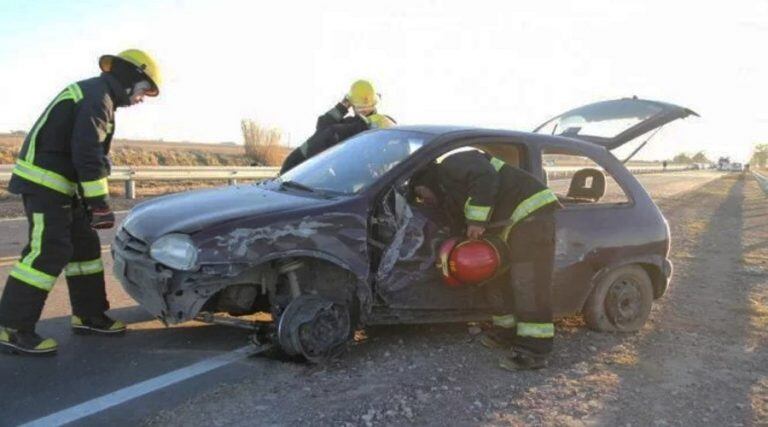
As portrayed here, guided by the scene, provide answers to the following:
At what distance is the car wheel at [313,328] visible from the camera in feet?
13.6

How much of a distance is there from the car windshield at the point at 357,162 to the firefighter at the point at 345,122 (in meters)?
1.03

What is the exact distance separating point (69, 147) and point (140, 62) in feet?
2.34

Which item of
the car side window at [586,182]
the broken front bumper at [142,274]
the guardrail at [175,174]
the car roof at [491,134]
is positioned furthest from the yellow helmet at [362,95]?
the guardrail at [175,174]

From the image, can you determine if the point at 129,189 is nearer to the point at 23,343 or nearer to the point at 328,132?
the point at 328,132

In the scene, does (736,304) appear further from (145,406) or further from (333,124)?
(145,406)

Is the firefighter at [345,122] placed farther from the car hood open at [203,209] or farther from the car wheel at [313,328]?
the car wheel at [313,328]

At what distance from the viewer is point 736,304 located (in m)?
6.73

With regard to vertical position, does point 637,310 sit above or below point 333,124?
below

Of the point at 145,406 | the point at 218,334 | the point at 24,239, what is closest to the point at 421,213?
the point at 218,334

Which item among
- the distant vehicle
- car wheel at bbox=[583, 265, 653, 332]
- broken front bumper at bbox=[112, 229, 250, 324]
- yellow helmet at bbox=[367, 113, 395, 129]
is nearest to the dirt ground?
car wheel at bbox=[583, 265, 653, 332]

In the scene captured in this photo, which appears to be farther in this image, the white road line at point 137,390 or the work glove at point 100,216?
the work glove at point 100,216

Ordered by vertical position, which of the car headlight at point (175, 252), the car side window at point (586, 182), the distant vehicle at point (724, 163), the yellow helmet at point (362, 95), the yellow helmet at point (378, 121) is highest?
the yellow helmet at point (362, 95)

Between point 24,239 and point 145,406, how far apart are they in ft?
21.2

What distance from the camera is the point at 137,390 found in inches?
151
